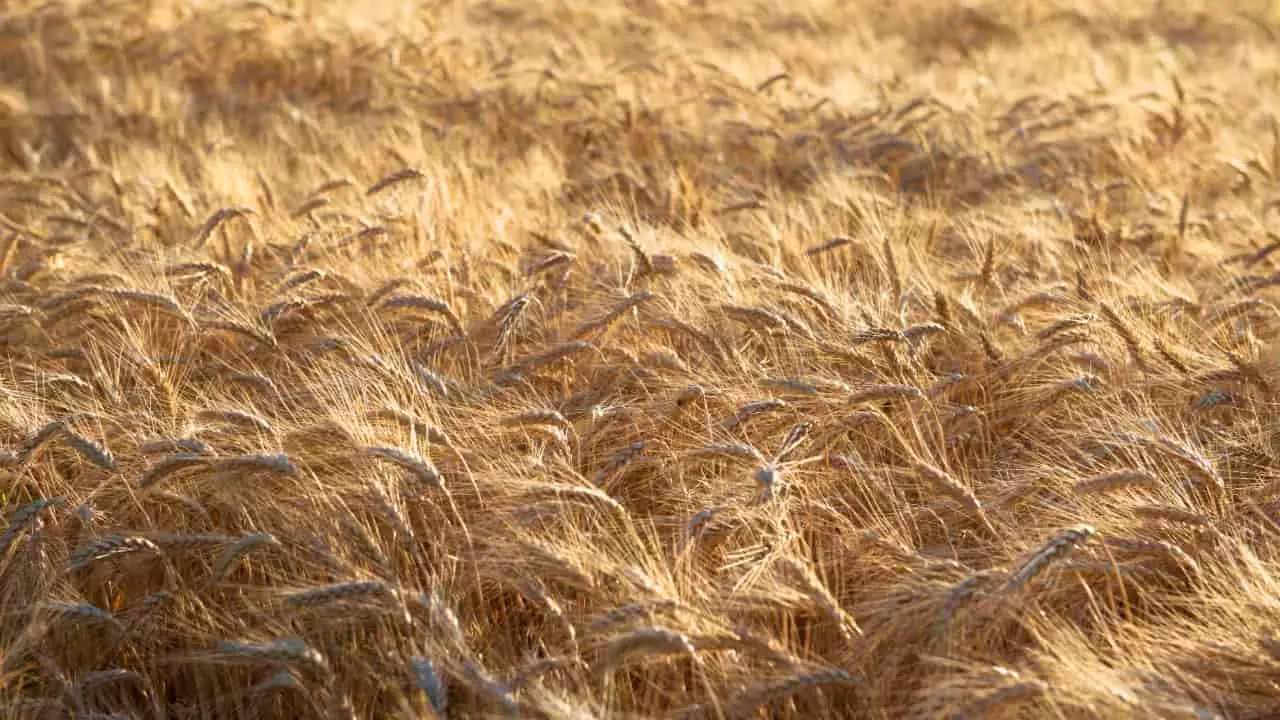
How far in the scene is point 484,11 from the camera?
786 cm

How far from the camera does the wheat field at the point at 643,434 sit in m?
1.73

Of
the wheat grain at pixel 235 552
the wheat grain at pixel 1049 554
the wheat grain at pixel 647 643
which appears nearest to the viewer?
the wheat grain at pixel 647 643

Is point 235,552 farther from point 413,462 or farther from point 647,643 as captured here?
point 647,643

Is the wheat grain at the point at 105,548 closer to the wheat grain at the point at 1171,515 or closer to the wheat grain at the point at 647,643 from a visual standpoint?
the wheat grain at the point at 647,643

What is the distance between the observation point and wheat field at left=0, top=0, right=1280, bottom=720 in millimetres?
1727

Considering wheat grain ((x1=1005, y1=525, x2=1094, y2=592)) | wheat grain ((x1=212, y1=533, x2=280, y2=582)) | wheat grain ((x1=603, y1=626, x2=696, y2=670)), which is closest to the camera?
wheat grain ((x1=603, y1=626, x2=696, y2=670))

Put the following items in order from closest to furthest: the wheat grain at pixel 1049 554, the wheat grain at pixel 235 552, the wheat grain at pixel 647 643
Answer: the wheat grain at pixel 647 643 → the wheat grain at pixel 1049 554 → the wheat grain at pixel 235 552

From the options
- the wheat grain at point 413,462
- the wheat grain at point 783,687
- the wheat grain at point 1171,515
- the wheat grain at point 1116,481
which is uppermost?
the wheat grain at point 413,462

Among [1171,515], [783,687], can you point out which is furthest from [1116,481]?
[783,687]

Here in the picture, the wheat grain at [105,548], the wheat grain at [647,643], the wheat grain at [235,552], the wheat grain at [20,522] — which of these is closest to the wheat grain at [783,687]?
the wheat grain at [647,643]

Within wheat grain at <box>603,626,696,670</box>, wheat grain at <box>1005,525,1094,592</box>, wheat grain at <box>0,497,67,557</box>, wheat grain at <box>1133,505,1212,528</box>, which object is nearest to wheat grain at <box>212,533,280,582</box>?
wheat grain at <box>0,497,67,557</box>

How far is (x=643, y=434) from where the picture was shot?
7.73 ft

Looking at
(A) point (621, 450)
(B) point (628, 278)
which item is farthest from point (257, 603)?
(B) point (628, 278)

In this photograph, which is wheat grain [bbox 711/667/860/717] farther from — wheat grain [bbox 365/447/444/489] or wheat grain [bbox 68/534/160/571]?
wheat grain [bbox 68/534/160/571]
